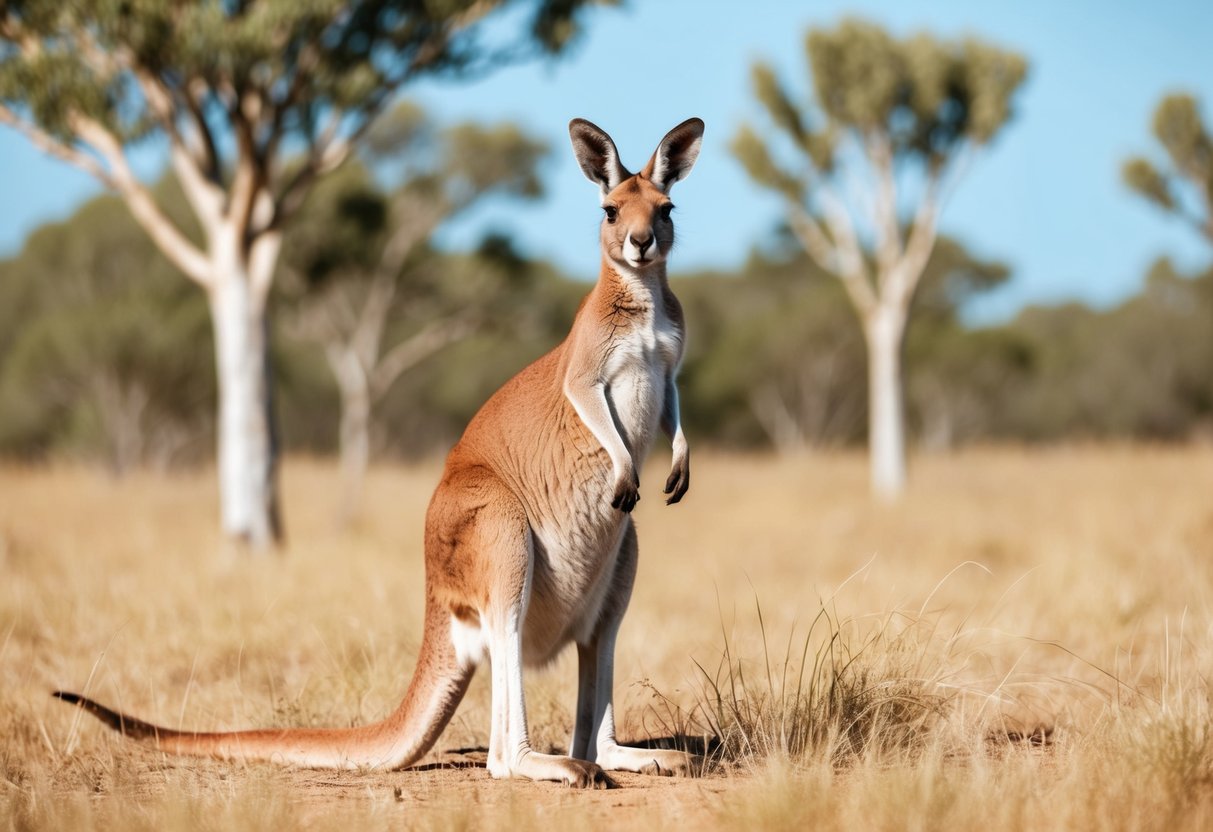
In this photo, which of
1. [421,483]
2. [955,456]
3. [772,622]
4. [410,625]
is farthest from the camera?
[955,456]

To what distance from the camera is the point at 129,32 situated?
9.05 m

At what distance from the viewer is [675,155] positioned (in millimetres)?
3641

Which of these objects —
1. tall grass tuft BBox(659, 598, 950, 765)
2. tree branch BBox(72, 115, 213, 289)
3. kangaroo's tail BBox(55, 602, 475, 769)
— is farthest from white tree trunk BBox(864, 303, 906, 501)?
kangaroo's tail BBox(55, 602, 475, 769)

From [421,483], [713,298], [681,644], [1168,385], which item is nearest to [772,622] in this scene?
[681,644]

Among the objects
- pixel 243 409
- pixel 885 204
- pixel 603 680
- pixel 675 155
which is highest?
pixel 885 204

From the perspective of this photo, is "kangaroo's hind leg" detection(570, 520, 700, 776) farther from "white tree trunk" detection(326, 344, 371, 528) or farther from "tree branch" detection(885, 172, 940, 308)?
"tree branch" detection(885, 172, 940, 308)

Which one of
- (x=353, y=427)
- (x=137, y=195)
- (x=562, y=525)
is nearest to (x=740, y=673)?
(x=562, y=525)

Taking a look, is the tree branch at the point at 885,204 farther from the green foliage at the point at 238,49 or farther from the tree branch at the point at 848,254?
the green foliage at the point at 238,49

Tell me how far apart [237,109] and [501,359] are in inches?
970

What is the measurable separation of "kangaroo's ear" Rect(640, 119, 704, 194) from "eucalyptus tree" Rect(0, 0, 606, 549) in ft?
20.8

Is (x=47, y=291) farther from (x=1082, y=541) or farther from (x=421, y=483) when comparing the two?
(x=1082, y=541)

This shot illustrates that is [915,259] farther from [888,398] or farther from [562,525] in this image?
[562,525]

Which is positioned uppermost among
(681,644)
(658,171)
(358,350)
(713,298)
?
(713,298)

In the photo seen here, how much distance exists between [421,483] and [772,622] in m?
13.9
